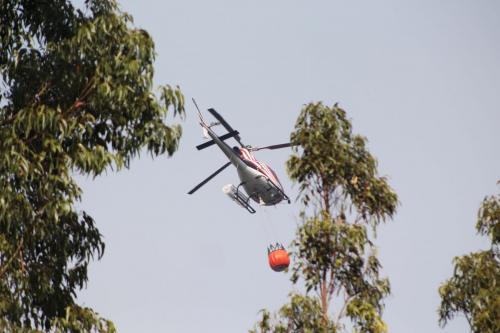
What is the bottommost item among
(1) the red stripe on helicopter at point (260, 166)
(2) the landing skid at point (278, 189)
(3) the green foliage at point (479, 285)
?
(3) the green foliage at point (479, 285)

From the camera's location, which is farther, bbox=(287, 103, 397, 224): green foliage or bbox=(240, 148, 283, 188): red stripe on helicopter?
bbox=(240, 148, 283, 188): red stripe on helicopter

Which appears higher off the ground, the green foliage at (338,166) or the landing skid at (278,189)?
the landing skid at (278,189)

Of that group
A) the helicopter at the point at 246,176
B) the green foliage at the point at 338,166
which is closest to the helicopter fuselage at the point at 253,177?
the helicopter at the point at 246,176

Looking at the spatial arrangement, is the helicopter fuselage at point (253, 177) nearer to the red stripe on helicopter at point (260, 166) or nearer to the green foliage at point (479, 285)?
the red stripe on helicopter at point (260, 166)

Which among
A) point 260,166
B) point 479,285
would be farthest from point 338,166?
point 260,166

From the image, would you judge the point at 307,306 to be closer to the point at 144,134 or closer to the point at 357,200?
the point at 357,200

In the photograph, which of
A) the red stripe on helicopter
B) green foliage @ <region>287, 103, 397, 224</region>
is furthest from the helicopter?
green foliage @ <region>287, 103, 397, 224</region>

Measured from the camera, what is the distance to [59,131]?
19.0 metres

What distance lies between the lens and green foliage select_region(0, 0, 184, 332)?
18547mm

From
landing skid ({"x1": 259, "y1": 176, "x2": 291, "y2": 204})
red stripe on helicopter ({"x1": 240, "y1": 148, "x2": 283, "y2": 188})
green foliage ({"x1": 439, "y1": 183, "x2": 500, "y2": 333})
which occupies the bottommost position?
green foliage ({"x1": 439, "y1": 183, "x2": 500, "y2": 333})

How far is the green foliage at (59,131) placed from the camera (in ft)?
60.8

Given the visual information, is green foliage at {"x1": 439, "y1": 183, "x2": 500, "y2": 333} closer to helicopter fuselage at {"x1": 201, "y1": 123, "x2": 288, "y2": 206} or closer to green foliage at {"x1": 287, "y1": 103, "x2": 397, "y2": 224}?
green foliage at {"x1": 287, "y1": 103, "x2": 397, "y2": 224}

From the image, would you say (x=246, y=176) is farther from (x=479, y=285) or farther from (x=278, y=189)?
(x=479, y=285)

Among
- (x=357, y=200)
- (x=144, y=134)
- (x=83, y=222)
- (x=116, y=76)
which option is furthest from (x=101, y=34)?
(x=357, y=200)
